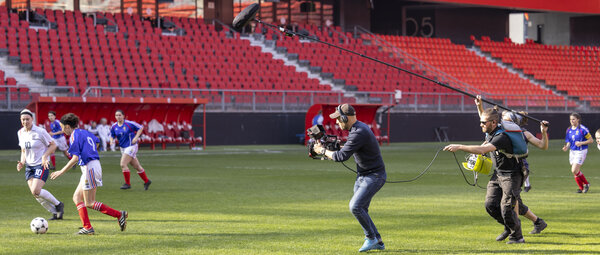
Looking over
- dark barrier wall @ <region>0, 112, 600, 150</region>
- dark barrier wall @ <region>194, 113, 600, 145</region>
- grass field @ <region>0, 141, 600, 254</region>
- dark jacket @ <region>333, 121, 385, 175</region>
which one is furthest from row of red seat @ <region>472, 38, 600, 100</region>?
dark jacket @ <region>333, 121, 385, 175</region>

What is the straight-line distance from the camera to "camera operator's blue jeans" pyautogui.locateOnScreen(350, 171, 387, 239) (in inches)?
405

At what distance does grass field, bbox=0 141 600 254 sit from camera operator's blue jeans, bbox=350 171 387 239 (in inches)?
16.6

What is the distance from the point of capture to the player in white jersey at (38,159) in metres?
13.7

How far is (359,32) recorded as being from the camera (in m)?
55.1

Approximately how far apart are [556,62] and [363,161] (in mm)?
53210

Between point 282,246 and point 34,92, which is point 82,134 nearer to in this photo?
point 282,246

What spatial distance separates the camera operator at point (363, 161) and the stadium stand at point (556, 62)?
46.7m

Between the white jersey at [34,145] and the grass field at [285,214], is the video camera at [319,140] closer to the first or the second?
the grass field at [285,214]

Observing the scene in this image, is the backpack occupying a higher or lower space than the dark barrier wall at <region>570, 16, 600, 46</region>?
lower

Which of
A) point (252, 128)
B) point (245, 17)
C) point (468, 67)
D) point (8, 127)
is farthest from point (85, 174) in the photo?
point (468, 67)

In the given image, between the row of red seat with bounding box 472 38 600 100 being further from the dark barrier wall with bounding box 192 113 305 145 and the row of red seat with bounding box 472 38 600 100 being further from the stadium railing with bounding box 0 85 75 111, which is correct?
the stadium railing with bounding box 0 85 75 111

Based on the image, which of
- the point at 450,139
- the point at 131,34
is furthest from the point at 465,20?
the point at 131,34

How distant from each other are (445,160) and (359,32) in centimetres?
2537

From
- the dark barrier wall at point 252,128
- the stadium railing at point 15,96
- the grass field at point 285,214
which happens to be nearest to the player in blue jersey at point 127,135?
the grass field at point 285,214
